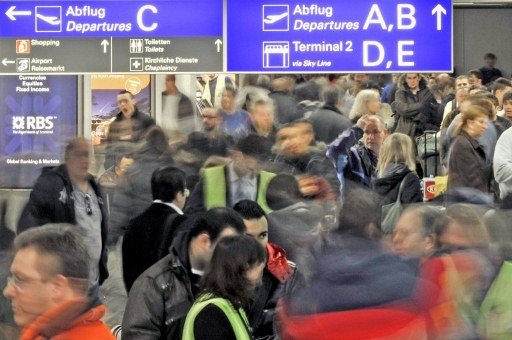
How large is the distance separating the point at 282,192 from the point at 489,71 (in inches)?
522

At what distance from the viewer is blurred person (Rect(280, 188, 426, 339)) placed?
4.70m

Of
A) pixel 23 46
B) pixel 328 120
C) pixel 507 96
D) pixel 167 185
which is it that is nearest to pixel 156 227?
pixel 167 185

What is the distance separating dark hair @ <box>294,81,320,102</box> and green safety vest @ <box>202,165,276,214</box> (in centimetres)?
598

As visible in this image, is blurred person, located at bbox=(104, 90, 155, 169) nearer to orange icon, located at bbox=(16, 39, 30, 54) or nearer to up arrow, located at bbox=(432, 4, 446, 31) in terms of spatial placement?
orange icon, located at bbox=(16, 39, 30, 54)

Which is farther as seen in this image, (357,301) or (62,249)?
(357,301)

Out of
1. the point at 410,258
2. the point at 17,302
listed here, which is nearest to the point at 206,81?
the point at 410,258

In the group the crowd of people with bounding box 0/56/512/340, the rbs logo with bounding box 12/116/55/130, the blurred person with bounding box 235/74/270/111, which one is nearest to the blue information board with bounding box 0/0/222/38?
the crowd of people with bounding box 0/56/512/340

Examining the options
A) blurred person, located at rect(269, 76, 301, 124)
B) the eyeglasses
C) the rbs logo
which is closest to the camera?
the eyeglasses

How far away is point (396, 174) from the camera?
11125 mm

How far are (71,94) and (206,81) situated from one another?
4212mm

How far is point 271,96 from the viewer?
46.2 feet

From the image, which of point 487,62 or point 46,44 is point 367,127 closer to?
point 46,44

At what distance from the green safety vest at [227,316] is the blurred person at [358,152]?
636 cm

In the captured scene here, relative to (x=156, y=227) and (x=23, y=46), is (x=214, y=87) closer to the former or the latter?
(x=23, y=46)
